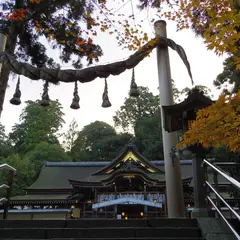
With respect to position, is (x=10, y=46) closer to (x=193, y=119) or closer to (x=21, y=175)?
(x=193, y=119)

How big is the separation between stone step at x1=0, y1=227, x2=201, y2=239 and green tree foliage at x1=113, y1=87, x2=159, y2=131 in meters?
38.4

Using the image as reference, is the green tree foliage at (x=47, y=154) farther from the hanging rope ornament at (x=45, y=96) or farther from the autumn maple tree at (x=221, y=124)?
the autumn maple tree at (x=221, y=124)

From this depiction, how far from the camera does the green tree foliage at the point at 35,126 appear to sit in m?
39.6

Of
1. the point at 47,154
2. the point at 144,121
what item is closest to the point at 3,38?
the point at 47,154

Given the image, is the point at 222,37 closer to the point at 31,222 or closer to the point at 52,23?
the point at 31,222

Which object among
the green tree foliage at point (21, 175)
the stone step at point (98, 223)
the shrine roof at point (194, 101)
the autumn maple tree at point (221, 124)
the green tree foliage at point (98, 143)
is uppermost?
the green tree foliage at point (98, 143)

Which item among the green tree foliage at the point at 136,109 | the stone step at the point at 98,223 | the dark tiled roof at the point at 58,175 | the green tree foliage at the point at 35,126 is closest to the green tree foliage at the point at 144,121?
the green tree foliage at the point at 136,109

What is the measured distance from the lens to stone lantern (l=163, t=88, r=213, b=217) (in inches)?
160

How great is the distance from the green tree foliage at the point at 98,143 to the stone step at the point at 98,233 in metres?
33.9

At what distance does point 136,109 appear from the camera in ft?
141

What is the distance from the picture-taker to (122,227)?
3.04 metres

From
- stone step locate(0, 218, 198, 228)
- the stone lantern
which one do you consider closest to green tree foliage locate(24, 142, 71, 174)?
the stone lantern

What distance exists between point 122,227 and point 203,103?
9.50 ft

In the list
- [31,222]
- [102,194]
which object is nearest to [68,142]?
[102,194]
